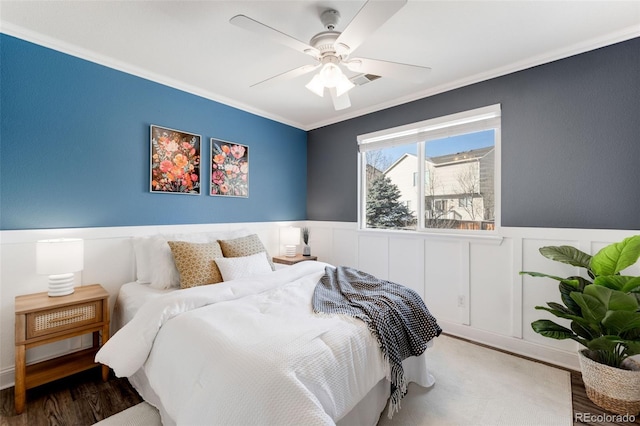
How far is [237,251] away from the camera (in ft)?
8.86

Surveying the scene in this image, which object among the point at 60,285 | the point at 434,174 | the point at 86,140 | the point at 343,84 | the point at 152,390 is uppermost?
the point at 343,84

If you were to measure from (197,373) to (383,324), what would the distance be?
1021 millimetres

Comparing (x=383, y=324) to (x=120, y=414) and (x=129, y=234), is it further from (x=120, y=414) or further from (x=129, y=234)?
(x=129, y=234)

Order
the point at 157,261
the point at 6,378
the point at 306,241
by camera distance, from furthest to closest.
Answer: the point at 306,241 < the point at 157,261 < the point at 6,378

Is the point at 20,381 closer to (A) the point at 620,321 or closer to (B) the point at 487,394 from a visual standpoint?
(B) the point at 487,394

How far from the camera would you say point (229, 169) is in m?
3.46

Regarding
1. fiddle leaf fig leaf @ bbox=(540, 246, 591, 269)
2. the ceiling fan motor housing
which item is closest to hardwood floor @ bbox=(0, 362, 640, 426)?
fiddle leaf fig leaf @ bbox=(540, 246, 591, 269)

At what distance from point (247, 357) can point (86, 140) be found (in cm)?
237

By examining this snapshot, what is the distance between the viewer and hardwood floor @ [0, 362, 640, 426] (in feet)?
5.88

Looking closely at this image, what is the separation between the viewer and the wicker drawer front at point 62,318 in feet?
6.25

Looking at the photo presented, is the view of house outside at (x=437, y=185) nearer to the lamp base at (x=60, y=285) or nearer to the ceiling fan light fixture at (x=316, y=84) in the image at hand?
the ceiling fan light fixture at (x=316, y=84)

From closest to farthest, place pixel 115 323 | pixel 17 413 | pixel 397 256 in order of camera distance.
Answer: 1. pixel 17 413
2. pixel 115 323
3. pixel 397 256

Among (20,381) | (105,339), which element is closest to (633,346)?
(105,339)

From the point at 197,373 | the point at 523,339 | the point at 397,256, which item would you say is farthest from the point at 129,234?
the point at 523,339
